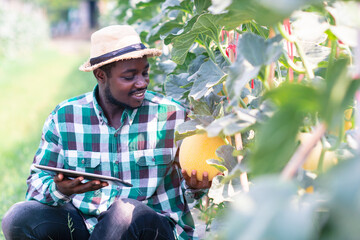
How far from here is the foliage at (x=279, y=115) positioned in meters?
0.62

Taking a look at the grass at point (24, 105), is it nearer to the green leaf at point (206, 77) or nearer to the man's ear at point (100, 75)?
the man's ear at point (100, 75)

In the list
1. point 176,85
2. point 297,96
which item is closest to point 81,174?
point 176,85

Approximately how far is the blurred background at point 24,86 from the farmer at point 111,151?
794 millimetres

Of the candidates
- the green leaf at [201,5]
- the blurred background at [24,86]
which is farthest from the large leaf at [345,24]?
the blurred background at [24,86]

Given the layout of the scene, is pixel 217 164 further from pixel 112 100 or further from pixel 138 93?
pixel 112 100

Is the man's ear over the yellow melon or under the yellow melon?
over

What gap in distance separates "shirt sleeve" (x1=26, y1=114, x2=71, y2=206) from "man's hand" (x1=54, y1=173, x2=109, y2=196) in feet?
0.35

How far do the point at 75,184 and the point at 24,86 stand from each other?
8961 mm

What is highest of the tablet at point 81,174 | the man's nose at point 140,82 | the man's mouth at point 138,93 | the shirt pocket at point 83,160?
the man's nose at point 140,82

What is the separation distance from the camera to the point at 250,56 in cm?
104

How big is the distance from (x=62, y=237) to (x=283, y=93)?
1.63 metres

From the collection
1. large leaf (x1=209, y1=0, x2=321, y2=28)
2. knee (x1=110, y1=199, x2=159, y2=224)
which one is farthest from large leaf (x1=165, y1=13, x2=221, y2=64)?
knee (x1=110, y1=199, x2=159, y2=224)

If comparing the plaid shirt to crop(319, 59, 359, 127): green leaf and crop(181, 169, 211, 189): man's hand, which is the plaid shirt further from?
crop(319, 59, 359, 127): green leaf

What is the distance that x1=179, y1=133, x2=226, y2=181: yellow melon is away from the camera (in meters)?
1.70
